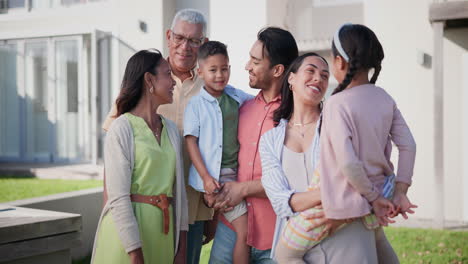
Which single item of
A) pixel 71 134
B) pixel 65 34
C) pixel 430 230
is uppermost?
pixel 65 34

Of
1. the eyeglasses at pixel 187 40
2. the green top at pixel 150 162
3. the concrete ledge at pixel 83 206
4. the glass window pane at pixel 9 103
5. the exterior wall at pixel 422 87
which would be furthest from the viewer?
the glass window pane at pixel 9 103

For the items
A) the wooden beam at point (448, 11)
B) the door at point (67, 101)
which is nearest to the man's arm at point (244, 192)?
the wooden beam at point (448, 11)

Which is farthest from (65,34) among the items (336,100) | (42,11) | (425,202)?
(336,100)

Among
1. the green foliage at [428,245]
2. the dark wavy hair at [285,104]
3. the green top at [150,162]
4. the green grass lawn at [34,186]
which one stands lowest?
the green foliage at [428,245]

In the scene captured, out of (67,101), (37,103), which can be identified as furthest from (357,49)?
(37,103)

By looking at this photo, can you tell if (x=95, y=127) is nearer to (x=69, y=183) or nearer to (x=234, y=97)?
(x=69, y=183)

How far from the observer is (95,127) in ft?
40.3

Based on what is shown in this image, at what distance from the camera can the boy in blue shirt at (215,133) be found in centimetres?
246

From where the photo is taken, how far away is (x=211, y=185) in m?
2.45

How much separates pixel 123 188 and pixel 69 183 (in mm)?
8511

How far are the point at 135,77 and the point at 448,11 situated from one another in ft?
19.5

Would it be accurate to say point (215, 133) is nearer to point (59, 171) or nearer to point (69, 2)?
point (59, 171)

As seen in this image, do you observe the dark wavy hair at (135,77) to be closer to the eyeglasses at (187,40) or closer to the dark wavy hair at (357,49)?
the eyeglasses at (187,40)

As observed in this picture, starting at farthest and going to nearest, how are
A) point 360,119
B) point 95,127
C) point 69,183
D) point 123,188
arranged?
point 95,127 → point 69,183 → point 123,188 → point 360,119
